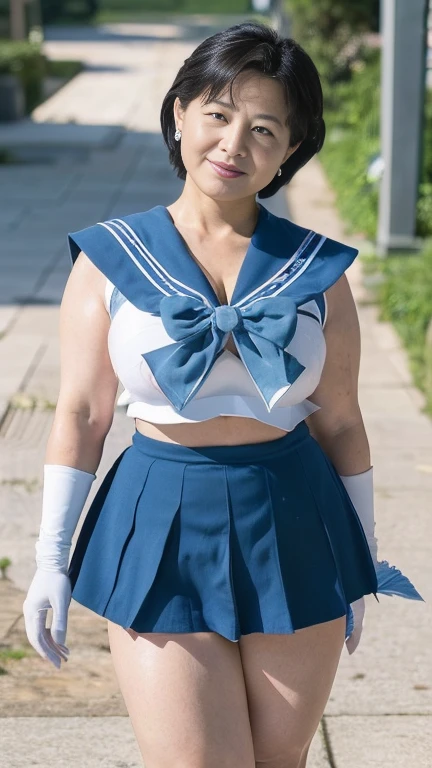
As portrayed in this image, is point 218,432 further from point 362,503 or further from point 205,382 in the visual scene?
point 362,503

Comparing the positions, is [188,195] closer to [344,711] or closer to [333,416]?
[333,416]

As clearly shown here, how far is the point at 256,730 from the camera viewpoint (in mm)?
2486

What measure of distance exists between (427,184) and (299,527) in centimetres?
897

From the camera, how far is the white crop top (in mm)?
2434

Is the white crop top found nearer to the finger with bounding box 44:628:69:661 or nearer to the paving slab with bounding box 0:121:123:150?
the finger with bounding box 44:628:69:661

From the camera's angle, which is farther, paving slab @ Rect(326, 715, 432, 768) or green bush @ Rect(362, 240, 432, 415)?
green bush @ Rect(362, 240, 432, 415)

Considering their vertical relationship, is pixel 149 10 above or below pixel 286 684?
below

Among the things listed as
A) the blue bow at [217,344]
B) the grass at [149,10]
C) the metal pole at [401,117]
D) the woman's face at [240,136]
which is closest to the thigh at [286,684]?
the blue bow at [217,344]

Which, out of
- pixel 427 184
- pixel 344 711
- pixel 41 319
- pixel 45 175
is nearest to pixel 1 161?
pixel 45 175

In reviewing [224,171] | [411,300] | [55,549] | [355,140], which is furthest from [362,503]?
[355,140]

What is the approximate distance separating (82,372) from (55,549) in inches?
14.3

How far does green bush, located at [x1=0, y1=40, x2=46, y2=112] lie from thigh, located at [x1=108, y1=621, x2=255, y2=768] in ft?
57.2

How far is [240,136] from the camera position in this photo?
8.13ft

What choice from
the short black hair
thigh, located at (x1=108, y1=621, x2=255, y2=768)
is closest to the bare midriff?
thigh, located at (x1=108, y1=621, x2=255, y2=768)
